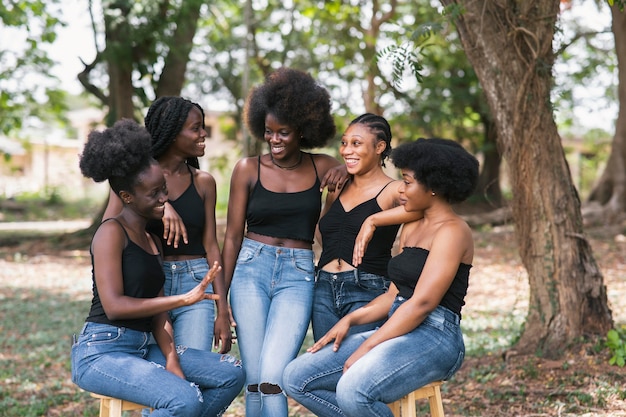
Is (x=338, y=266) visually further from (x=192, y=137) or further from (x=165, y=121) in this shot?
(x=165, y=121)

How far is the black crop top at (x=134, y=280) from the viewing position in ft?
12.4

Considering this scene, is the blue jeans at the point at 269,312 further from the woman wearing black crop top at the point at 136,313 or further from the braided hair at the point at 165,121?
the braided hair at the point at 165,121

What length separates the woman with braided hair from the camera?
4.27 meters

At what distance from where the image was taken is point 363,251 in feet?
13.8

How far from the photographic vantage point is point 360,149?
14.7 feet

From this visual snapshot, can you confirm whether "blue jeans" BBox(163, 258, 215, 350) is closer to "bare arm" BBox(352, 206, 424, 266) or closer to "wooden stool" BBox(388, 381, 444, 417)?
"bare arm" BBox(352, 206, 424, 266)

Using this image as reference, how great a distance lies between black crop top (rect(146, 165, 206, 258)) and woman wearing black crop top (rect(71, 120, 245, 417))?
0.23 metres

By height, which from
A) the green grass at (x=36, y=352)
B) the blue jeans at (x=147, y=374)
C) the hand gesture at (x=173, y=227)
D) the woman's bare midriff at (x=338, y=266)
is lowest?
the green grass at (x=36, y=352)

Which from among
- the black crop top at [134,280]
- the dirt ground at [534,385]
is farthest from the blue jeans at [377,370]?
the dirt ground at [534,385]

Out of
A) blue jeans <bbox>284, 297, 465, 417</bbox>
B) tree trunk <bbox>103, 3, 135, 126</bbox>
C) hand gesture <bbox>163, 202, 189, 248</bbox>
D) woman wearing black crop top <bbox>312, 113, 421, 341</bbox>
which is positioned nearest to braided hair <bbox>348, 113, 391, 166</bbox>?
woman wearing black crop top <bbox>312, 113, 421, 341</bbox>

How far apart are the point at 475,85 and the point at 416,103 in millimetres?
1674

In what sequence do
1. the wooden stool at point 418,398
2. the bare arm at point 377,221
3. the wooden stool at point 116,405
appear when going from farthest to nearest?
the bare arm at point 377,221
the wooden stool at point 418,398
the wooden stool at point 116,405

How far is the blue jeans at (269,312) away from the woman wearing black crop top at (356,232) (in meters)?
0.12

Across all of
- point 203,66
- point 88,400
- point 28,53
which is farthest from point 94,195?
point 88,400
